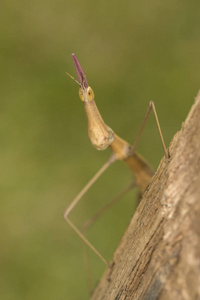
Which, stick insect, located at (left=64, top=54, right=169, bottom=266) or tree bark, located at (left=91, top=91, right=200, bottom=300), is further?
stick insect, located at (left=64, top=54, right=169, bottom=266)

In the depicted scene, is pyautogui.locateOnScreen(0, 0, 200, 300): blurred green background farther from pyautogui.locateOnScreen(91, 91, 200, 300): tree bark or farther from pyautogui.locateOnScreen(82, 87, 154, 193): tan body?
pyautogui.locateOnScreen(91, 91, 200, 300): tree bark

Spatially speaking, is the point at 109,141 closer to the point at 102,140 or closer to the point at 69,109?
the point at 102,140

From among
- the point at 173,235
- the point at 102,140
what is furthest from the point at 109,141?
the point at 173,235

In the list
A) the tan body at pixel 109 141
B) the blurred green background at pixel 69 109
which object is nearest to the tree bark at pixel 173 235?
the tan body at pixel 109 141

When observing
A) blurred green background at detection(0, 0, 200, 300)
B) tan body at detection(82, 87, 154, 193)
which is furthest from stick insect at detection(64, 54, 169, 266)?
blurred green background at detection(0, 0, 200, 300)

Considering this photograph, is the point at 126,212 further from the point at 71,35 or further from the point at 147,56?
the point at 71,35

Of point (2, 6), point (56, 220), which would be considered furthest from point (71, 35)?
point (56, 220)

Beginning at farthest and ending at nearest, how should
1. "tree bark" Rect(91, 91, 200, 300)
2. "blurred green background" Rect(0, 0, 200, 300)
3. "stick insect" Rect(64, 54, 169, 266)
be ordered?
Answer: "blurred green background" Rect(0, 0, 200, 300), "stick insect" Rect(64, 54, 169, 266), "tree bark" Rect(91, 91, 200, 300)
